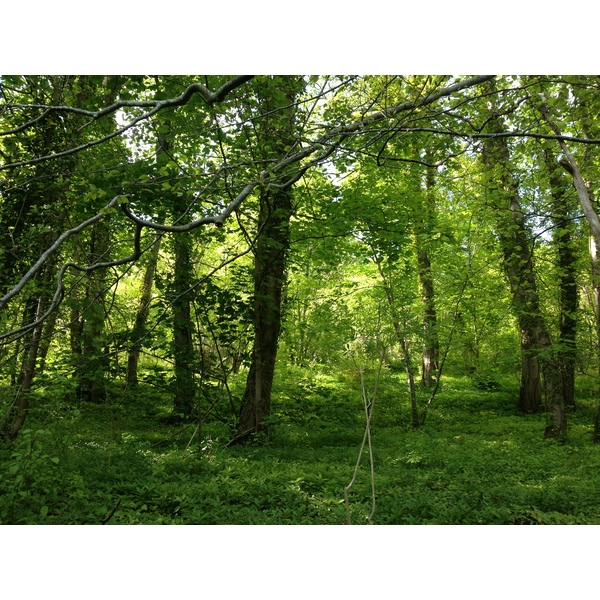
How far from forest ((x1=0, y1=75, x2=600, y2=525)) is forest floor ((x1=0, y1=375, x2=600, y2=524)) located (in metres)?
0.02

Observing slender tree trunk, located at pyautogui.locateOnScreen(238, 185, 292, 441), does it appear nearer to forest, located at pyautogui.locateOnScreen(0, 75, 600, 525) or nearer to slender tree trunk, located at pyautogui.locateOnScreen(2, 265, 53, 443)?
forest, located at pyautogui.locateOnScreen(0, 75, 600, 525)

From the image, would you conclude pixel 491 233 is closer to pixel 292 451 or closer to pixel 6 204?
pixel 292 451

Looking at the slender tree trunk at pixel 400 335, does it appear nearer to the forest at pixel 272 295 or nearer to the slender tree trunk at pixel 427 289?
the forest at pixel 272 295

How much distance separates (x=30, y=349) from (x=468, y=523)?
3.70 metres

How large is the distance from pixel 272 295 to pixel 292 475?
7.17 feet

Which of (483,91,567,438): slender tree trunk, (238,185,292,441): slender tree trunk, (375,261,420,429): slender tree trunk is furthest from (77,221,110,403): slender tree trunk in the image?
(483,91,567,438): slender tree trunk

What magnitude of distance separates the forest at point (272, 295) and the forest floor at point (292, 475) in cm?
2

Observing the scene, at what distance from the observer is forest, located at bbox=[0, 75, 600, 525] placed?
9.20ft

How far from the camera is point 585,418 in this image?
22.4ft

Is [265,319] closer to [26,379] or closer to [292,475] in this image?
[292,475]

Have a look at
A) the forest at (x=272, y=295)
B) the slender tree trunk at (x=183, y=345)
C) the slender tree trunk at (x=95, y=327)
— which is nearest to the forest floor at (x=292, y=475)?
the forest at (x=272, y=295)

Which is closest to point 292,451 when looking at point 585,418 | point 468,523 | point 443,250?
point 468,523

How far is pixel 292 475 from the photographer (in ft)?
11.7

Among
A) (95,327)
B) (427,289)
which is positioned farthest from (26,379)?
(427,289)
